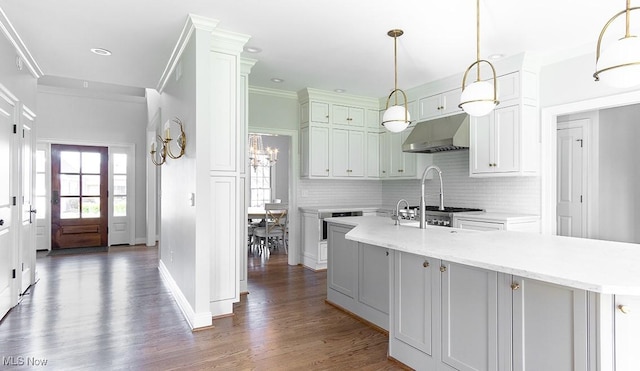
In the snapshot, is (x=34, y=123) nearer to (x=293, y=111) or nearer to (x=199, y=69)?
(x=199, y=69)

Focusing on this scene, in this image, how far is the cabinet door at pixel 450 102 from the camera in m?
4.80

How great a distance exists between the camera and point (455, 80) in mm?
4805

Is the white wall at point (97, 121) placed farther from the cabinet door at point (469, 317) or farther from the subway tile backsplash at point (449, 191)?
the cabinet door at point (469, 317)

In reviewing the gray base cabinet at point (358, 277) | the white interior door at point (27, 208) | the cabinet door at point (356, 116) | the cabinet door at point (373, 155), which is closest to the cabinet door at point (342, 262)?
the gray base cabinet at point (358, 277)

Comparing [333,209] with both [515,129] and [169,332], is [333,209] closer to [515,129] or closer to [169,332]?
[515,129]

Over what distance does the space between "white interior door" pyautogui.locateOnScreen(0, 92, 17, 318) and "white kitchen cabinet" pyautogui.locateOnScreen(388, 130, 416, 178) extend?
15.5ft

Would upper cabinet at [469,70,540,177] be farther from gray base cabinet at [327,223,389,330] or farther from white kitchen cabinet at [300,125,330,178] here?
white kitchen cabinet at [300,125,330,178]

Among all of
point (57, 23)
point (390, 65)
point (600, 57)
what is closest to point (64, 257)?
point (57, 23)

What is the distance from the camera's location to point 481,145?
4.54 m

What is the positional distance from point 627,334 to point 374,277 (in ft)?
6.17

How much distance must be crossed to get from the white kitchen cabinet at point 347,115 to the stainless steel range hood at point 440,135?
A: 103 cm

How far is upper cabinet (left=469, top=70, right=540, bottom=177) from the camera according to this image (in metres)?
4.14

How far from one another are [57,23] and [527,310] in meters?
4.15

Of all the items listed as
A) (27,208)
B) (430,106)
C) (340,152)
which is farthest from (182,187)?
(430,106)
